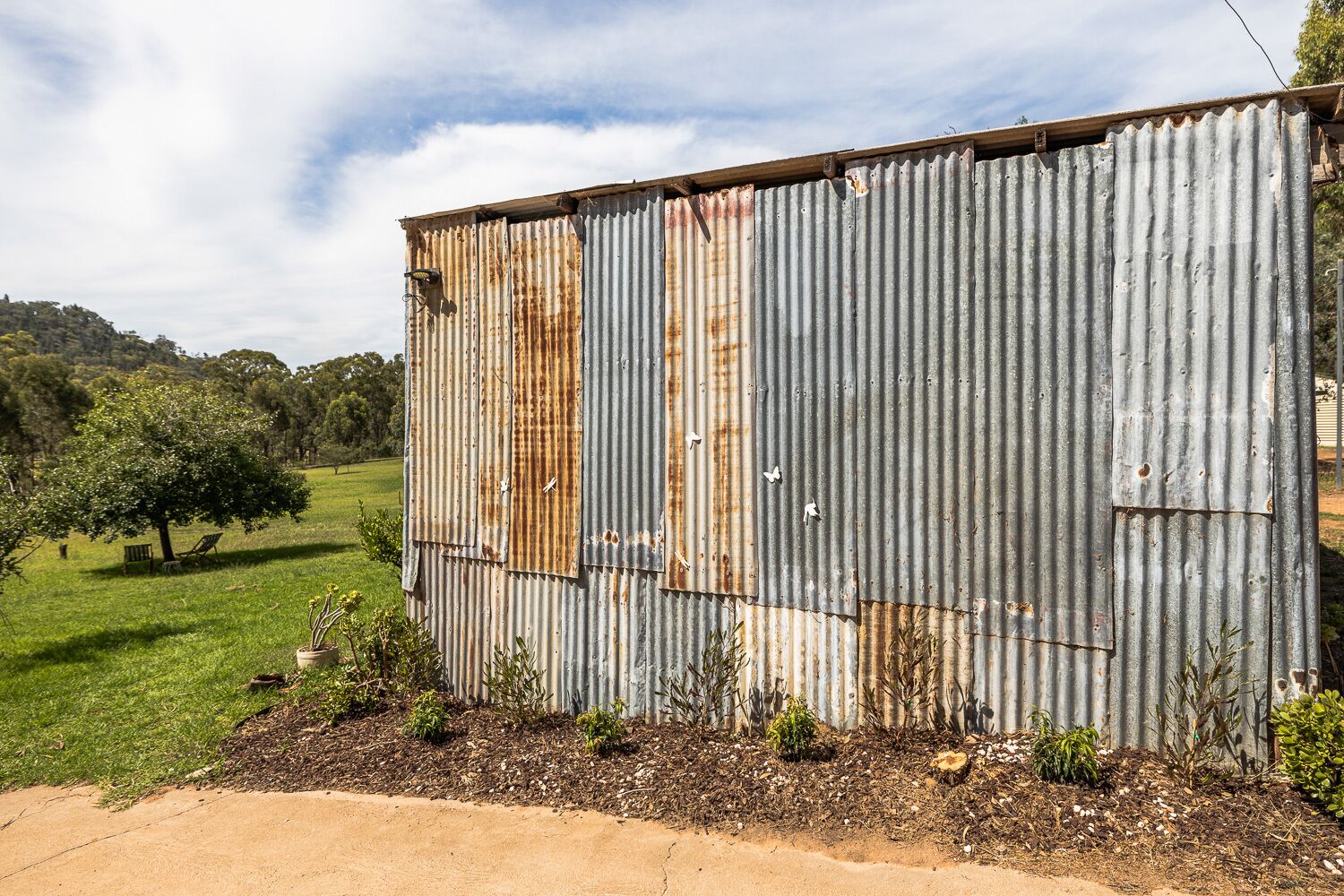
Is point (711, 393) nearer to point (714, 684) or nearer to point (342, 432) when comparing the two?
point (714, 684)

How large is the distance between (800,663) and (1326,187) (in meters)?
17.8

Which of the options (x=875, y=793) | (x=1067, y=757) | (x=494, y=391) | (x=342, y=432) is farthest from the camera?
(x=342, y=432)

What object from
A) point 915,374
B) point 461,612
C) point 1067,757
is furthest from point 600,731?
point 915,374

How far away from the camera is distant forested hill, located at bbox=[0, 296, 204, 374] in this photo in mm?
92875

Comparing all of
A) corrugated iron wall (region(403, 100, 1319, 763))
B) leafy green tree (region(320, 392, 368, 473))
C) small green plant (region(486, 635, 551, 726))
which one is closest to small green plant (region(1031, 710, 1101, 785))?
corrugated iron wall (region(403, 100, 1319, 763))

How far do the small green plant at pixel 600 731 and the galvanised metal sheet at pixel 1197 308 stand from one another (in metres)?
4.16

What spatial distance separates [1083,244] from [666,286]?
3224 mm

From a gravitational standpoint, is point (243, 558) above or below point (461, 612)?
A: below

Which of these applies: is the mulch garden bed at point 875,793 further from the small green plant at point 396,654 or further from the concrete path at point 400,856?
the small green plant at point 396,654

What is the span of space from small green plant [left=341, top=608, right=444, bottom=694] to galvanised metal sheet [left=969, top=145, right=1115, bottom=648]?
5.56 m

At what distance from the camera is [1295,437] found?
13.5 feet

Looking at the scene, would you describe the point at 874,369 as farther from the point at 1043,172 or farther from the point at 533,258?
the point at 533,258

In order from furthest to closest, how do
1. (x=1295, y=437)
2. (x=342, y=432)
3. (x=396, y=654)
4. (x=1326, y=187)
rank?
(x=342, y=432)
(x=1326, y=187)
(x=396, y=654)
(x=1295, y=437)

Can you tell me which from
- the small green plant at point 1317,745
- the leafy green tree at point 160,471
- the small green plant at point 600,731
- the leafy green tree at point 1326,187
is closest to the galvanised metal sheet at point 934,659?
the small green plant at point 1317,745
